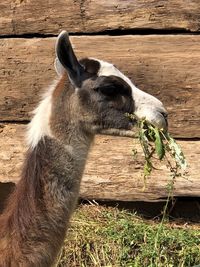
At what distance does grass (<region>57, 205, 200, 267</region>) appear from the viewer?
20.1 feet

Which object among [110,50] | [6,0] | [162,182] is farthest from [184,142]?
[6,0]

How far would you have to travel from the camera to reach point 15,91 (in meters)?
6.71

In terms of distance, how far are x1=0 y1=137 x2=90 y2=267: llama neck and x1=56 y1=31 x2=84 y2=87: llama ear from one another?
15.9 inches

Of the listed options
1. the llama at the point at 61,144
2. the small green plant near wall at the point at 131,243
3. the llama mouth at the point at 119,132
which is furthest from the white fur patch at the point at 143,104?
the small green plant near wall at the point at 131,243

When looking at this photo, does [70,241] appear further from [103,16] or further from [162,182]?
[103,16]

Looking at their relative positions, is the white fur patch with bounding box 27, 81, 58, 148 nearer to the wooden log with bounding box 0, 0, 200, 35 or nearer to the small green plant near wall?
the small green plant near wall

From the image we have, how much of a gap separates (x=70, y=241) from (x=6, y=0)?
6.72 ft

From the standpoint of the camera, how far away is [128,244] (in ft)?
20.4

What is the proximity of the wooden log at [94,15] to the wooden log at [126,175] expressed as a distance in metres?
0.92

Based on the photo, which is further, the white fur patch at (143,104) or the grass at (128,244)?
the grass at (128,244)

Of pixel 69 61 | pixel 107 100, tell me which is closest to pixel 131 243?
pixel 107 100

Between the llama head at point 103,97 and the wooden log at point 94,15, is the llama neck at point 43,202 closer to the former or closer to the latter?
the llama head at point 103,97

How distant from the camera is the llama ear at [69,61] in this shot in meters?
4.98

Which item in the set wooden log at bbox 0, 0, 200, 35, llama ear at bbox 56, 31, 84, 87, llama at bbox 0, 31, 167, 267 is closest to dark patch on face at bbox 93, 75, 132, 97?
llama at bbox 0, 31, 167, 267
